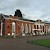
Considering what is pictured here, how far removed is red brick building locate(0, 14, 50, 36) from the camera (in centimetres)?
4659

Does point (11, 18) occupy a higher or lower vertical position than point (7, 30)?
higher

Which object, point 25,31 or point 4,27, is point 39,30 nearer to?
point 25,31

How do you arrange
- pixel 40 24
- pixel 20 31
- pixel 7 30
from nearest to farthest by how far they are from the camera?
pixel 7 30, pixel 20 31, pixel 40 24

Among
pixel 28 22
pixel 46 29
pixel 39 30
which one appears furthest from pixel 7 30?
pixel 46 29

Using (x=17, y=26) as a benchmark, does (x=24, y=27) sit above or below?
below

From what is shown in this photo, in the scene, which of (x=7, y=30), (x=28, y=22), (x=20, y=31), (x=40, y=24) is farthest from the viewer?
(x=40, y=24)

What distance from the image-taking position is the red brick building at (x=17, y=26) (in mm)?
46594

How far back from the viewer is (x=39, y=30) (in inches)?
2240

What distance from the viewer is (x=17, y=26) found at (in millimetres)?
49031

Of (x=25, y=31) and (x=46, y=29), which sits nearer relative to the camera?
(x=25, y=31)

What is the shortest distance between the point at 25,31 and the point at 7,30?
7151 millimetres

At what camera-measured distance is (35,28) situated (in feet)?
184

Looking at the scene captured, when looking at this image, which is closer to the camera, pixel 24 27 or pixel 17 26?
pixel 17 26

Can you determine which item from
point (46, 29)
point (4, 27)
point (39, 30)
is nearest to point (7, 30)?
point (4, 27)
